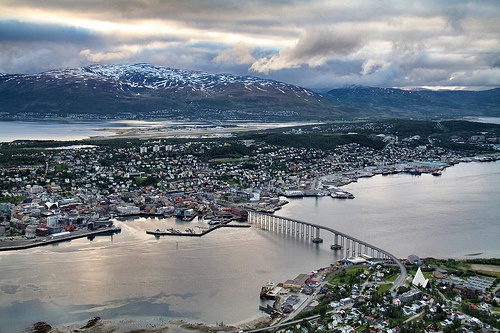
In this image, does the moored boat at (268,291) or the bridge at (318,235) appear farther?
the bridge at (318,235)

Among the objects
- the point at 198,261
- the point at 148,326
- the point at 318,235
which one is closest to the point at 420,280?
the point at 318,235

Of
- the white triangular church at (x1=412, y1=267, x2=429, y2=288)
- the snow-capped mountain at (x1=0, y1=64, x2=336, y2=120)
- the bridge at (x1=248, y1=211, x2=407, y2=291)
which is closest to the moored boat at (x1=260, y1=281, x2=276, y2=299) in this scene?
the bridge at (x1=248, y1=211, x2=407, y2=291)

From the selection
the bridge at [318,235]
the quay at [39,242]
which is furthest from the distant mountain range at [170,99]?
the quay at [39,242]

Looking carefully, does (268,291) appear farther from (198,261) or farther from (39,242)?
(39,242)

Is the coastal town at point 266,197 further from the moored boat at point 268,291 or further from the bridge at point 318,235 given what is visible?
the bridge at point 318,235

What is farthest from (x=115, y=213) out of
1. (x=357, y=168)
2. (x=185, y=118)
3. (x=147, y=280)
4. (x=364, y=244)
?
(x=185, y=118)

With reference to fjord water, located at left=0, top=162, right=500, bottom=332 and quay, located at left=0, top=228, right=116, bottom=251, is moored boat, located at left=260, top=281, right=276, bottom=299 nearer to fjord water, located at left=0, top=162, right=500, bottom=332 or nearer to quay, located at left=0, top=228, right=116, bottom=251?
fjord water, located at left=0, top=162, right=500, bottom=332
